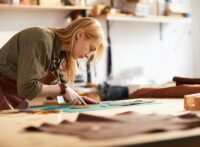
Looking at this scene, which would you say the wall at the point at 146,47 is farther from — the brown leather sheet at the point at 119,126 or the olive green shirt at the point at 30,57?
the brown leather sheet at the point at 119,126

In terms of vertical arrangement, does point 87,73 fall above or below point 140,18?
below

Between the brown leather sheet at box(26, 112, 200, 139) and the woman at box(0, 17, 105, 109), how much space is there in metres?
0.69

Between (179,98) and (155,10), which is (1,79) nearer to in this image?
(179,98)

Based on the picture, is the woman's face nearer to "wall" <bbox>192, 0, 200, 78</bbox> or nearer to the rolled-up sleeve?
the rolled-up sleeve

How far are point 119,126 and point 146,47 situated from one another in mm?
3915

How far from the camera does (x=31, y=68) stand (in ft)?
6.78

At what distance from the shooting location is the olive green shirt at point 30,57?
2076mm

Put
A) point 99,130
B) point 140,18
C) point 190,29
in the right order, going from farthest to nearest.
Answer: point 190,29 → point 140,18 → point 99,130

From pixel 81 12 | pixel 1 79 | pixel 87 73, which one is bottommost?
pixel 87 73

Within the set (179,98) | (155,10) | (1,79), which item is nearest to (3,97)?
(1,79)

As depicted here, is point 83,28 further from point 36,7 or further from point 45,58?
point 36,7

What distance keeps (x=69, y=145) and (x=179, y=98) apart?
1531 mm

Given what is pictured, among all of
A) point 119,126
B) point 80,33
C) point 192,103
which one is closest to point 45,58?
point 80,33

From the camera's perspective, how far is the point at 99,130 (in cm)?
123
